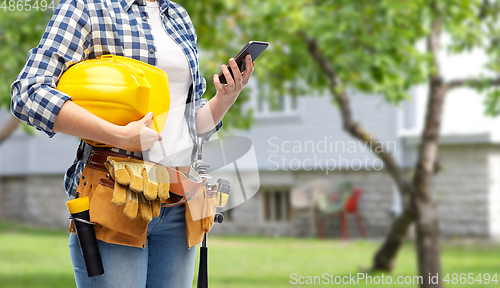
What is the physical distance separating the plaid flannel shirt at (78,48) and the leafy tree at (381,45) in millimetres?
3562

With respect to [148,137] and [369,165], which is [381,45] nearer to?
[148,137]

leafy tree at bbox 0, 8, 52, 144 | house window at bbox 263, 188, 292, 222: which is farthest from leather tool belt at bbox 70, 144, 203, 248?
house window at bbox 263, 188, 292, 222

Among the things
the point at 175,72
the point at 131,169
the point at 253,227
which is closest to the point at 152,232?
the point at 131,169

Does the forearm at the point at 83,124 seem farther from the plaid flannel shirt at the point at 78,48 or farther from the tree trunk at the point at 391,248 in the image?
the tree trunk at the point at 391,248

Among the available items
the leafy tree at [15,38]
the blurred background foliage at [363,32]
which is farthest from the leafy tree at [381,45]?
the leafy tree at [15,38]

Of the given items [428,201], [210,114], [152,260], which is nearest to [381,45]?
[428,201]

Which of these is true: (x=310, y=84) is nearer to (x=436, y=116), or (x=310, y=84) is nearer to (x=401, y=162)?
(x=436, y=116)

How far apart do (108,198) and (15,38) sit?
171 inches

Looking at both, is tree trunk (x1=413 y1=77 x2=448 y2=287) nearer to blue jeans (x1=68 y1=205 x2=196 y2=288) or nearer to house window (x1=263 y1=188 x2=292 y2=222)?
blue jeans (x1=68 y1=205 x2=196 y2=288)

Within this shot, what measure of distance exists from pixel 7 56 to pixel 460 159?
8142 millimetres

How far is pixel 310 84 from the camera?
6.53 metres

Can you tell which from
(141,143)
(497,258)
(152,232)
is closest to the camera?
(141,143)

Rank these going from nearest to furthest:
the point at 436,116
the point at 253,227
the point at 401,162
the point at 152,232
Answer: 1. the point at 152,232
2. the point at 436,116
3. the point at 401,162
4. the point at 253,227

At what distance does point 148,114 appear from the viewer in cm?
136
